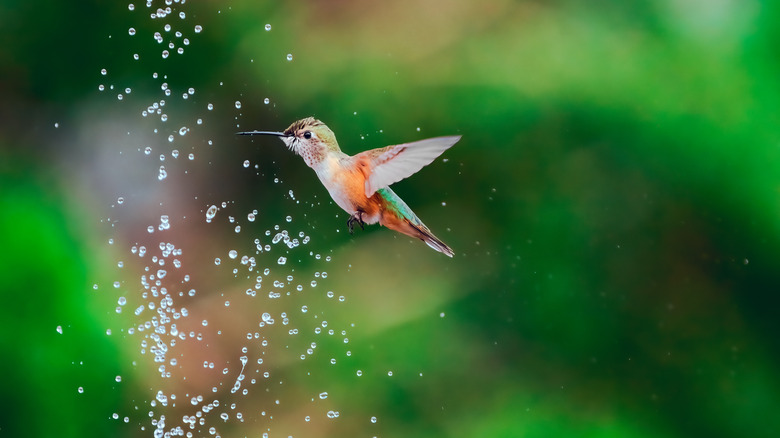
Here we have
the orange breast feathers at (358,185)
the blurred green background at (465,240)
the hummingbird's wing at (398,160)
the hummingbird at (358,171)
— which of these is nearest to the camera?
the hummingbird's wing at (398,160)

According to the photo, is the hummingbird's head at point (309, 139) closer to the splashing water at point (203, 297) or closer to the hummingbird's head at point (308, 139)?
the hummingbird's head at point (308, 139)

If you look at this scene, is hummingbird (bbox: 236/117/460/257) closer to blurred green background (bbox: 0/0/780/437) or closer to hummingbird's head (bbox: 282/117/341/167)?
hummingbird's head (bbox: 282/117/341/167)

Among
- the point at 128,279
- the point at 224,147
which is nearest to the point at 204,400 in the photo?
the point at 128,279

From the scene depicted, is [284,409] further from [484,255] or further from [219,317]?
[484,255]

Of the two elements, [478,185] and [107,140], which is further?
[107,140]

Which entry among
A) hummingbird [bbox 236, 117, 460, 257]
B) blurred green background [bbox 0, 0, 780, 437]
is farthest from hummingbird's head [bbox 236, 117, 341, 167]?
blurred green background [bbox 0, 0, 780, 437]

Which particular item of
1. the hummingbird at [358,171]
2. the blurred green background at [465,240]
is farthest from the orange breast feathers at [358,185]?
the blurred green background at [465,240]

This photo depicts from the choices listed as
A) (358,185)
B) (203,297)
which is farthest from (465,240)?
(358,185)
